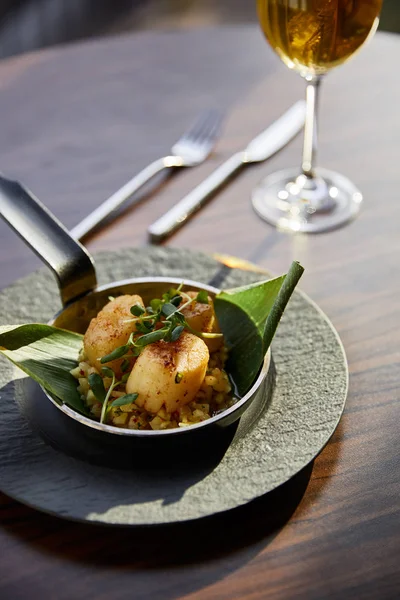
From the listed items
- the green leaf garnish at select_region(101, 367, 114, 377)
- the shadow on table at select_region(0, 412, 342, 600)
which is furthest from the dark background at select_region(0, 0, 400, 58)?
the shadow on table at select_region(0, 412, 342, 600)

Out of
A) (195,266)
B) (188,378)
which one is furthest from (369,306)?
(188,378)

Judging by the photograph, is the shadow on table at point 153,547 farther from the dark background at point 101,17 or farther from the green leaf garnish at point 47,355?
the dark background at point 101,17

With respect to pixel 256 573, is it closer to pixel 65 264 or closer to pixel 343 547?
pixel 343 547

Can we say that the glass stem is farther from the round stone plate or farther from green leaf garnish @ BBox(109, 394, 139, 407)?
green leaf garnish @ BBox(109, 394, 139, 407)

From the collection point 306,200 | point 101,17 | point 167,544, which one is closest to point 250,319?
point 167,544

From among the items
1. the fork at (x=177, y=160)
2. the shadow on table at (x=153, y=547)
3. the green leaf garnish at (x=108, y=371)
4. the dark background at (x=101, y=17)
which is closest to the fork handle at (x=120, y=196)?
the fork at (x=177, y=160)

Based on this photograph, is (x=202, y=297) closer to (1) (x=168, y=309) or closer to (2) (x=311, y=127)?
(1) (x=168, y=309)
